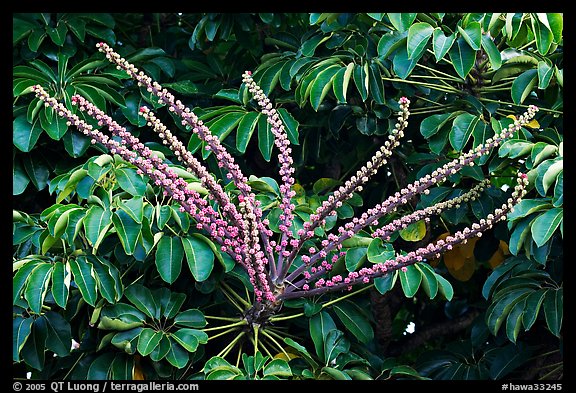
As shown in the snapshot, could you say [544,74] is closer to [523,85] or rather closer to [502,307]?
[523,85]

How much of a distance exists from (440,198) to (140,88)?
1342mm

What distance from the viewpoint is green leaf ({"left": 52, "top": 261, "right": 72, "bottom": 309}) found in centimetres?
284

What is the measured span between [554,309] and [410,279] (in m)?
0.58

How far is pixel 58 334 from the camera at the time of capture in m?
3.07

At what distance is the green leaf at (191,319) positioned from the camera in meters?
3.09

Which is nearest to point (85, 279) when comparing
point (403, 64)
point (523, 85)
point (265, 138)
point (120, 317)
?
point (120, 317)

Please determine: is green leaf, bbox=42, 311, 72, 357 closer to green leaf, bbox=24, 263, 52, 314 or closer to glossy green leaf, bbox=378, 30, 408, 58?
green leaf, bbox=24, 263, 52, 314

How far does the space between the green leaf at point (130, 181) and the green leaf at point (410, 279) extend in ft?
3.00

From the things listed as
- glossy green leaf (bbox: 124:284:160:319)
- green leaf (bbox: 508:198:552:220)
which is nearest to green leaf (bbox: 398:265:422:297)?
green leaf (bbox: 508:198:552:220)

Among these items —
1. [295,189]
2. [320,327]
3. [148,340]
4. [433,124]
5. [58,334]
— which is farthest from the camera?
[295,189]

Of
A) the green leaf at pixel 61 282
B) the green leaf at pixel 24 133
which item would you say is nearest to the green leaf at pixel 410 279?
the green leaf at pixel 61 282

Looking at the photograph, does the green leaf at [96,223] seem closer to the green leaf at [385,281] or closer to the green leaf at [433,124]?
the green leaf at [385,281]

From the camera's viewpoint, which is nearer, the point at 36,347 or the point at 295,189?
the point at 36,347

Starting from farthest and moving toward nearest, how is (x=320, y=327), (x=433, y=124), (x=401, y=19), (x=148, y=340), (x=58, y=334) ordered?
(x=433, y=124)
(x=401, y=19)
(x=320, y=327)
(x=58, y=334)
(x=148, y=340)
